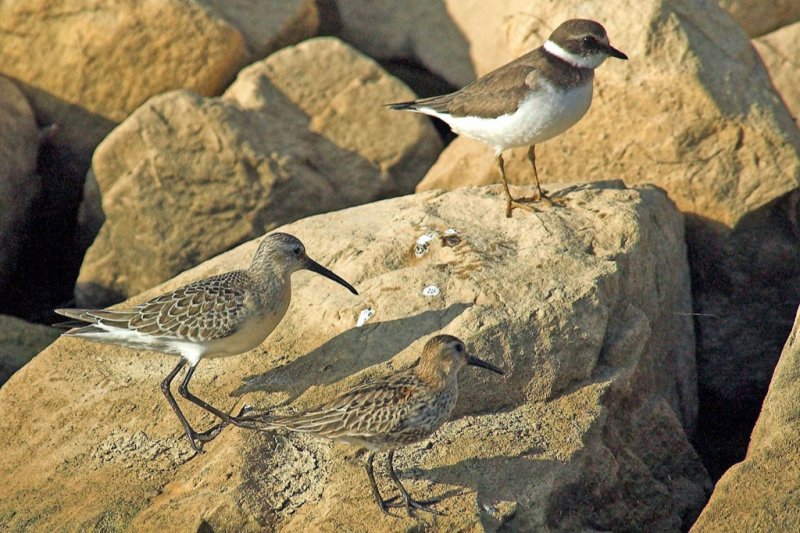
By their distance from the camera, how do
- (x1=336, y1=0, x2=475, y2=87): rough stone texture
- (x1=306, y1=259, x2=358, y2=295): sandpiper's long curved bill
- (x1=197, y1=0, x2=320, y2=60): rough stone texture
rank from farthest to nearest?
(x1=336, y1=0, x2=475, y2=87): rough stone texture, (x1=197, y1=0, x2=320, y2=60): rough stone texture, (x1=306, y1=259, x2=358, y2=295): sandpiper's long curved bill

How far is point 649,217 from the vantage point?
32.2ft

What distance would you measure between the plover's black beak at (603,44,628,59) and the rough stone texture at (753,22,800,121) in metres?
3.24

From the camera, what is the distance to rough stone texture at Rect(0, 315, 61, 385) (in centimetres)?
1028

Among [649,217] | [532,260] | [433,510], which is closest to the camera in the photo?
[433,510]

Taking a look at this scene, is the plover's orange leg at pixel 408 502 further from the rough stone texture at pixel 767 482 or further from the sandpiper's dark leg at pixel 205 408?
the rough stone texture at pixel 767 482

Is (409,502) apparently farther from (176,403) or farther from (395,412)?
(176,403)

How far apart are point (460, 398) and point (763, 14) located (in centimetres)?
828

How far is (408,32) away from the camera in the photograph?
14273 millimetres

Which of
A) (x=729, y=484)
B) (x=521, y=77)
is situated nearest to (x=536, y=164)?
(x=521, y=77)

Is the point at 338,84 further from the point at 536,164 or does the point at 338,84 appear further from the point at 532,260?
the point at 532,260

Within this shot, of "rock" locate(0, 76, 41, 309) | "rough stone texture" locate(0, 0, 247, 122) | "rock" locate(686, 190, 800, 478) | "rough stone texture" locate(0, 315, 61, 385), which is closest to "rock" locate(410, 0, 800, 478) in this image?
"rock" locate(686, 190, 800, 478)

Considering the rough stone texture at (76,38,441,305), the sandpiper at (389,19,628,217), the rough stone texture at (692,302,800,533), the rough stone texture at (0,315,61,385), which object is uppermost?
the sandpiper at (389,19,628,217)

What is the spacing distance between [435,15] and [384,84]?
1.86m

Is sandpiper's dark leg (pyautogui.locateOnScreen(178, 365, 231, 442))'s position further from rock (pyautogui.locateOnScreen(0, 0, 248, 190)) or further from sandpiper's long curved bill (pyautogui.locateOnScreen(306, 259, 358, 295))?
rock (pyautogui.locateOnScreen(0, 0, 248, 190))
